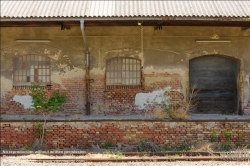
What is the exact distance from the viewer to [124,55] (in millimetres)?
12336

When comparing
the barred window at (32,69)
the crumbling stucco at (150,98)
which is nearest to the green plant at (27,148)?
the barred window at (32,69)

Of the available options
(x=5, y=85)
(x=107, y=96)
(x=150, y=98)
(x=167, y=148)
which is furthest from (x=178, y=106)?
(x=5, y=85)

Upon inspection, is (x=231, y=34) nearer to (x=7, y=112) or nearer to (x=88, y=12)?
(x=88, y=12)

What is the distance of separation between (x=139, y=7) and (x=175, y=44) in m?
2.07

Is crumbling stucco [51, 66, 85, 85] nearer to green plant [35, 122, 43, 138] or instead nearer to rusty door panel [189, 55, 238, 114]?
green plant [35, 122, 43, 138]

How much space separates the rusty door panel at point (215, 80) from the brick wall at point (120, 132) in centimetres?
319

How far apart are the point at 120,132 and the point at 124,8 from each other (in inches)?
179

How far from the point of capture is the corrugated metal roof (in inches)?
425

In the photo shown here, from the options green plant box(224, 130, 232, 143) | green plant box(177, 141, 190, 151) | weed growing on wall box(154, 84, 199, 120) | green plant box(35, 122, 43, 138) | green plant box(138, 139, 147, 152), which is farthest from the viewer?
weed growing on wall box(154, 84, 199, 120)

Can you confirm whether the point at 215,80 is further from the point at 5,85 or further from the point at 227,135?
the point at 5,85

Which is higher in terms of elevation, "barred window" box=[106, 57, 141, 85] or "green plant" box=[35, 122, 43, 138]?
"barred window" box=[106, 57, 141, 85]

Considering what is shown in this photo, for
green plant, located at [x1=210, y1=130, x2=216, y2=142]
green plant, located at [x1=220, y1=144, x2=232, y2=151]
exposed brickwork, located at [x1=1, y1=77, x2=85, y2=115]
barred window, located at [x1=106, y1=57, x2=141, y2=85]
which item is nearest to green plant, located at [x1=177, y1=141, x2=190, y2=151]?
green plant, located at [x1=210, y1=130, x2=216, y2=142]

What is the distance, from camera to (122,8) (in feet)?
37.3

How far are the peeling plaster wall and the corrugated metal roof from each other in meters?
0.97
